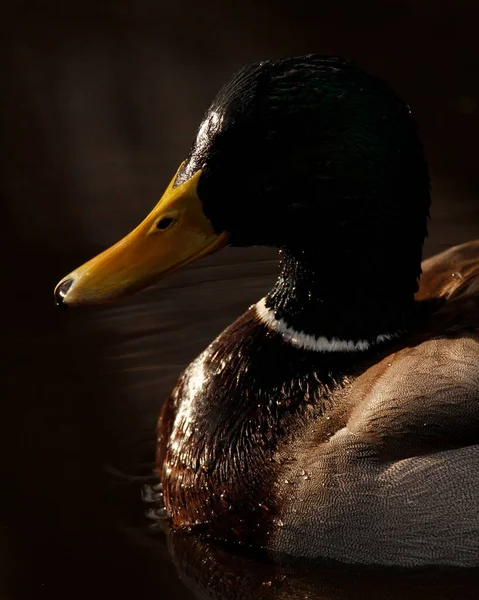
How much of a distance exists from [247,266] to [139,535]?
7.05 ft

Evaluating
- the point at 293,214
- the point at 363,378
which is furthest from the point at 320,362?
the point at 293,214

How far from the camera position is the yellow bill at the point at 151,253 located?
402cm

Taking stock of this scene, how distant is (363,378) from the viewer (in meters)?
4.06

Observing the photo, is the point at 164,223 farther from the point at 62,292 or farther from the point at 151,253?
the point at 62,292

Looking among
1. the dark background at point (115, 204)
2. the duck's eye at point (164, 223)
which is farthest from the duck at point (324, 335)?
the dark background at point (115, 204)

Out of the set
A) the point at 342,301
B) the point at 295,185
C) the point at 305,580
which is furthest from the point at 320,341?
the point at 305,580

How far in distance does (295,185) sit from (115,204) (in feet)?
9.44

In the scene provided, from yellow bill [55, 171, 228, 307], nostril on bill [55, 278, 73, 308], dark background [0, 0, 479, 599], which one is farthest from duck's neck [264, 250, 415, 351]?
dark background [0, 0, 479, 599]

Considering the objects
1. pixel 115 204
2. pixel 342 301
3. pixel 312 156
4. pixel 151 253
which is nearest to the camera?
pixel 312 156

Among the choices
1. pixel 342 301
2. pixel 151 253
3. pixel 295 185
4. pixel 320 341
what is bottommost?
pixel 320 341

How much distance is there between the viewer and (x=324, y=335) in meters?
4.30

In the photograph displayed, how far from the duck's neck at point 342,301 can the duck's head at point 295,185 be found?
1 cm

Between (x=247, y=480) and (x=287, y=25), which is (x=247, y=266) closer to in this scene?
(x=247, y=480)

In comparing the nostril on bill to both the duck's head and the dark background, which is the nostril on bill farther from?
the dark background
